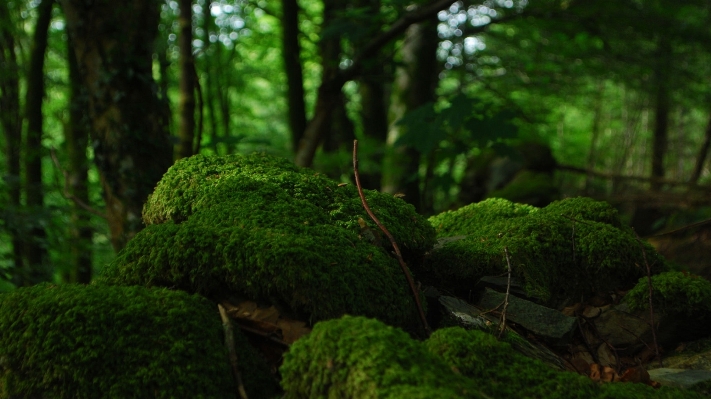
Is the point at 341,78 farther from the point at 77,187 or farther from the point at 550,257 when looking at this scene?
the point at 77,187

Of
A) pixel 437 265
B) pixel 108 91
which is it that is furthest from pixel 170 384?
pixel 108 91

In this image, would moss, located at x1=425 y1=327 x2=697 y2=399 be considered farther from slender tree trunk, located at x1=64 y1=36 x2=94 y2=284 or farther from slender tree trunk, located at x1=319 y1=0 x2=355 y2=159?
slender tree trunk, located at x1=319 y1=0 x2=355 y2=159

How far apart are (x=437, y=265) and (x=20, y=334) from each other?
1.87 m

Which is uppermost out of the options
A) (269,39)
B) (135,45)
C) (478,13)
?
(269,39)

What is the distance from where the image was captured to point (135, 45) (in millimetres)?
4570

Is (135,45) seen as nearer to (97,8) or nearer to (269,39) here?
(97,8)

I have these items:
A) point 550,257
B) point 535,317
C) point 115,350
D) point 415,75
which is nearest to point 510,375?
point 535,317

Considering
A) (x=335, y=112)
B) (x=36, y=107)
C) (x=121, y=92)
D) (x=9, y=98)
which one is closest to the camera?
(x=121, y=92)

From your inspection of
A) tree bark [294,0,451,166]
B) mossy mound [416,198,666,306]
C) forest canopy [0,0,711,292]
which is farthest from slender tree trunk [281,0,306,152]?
mossy mound [416,198,666,306]

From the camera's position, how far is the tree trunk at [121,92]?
14.8ft

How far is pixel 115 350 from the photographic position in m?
1.75

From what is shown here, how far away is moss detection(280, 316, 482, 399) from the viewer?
144 cm

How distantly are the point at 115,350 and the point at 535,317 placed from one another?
1798 millimetres

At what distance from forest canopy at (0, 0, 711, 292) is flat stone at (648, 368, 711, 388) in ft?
10.5
